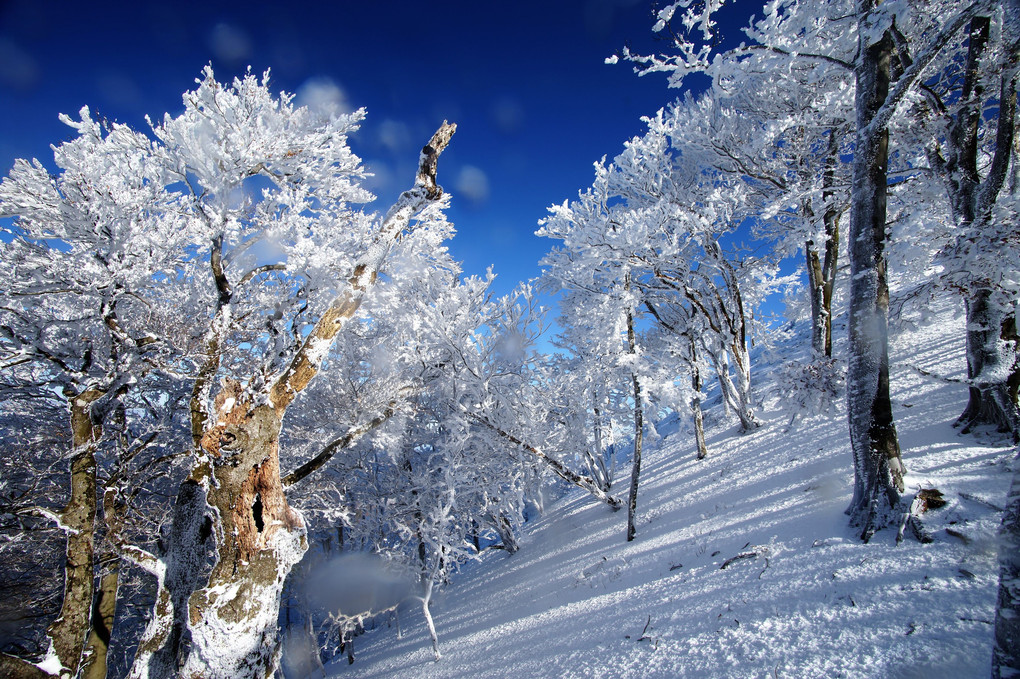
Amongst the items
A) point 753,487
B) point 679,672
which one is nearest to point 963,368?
point 753,487

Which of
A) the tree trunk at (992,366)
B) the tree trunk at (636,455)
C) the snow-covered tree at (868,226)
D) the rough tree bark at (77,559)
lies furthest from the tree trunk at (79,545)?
the tree trunk at (992,366)

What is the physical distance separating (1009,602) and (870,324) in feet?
9.99

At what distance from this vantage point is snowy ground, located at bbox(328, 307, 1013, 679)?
2.88m

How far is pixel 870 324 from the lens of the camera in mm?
4305

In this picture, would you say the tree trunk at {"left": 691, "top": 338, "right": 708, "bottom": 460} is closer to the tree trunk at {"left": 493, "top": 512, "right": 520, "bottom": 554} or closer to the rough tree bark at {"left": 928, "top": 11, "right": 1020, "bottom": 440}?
the rough tree bark at {"left": 928, "top": 11, "right": 1020, "bottom": 440}

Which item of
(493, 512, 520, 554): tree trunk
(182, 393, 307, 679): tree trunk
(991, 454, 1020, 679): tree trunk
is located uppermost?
(182, 393, 307, 679): tree trunk

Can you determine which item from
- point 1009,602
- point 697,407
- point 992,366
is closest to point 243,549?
point 1009,602

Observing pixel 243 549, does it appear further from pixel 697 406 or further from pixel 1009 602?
pixel 697 406

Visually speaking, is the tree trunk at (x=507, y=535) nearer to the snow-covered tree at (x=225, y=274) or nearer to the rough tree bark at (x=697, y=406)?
A: the rough tree bark at (x=697, y=406)

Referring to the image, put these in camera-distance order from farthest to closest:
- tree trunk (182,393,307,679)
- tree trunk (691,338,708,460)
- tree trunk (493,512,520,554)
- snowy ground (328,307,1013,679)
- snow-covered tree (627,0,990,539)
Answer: tree trunk (493,512,520,554) < tree trunk (691,338,708,460) < snow-covered tree (627,0,990,539) < snowy ground (328,307,1013,679) < tree trunk (182,393,307,679)

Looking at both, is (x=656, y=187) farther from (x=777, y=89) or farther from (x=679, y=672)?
(x=679, y=672)

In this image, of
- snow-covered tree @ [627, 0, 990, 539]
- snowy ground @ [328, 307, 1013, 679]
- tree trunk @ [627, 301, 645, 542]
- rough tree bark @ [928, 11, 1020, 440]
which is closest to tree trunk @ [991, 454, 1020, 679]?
snowy ground @ [328, 307, 1013, 679]

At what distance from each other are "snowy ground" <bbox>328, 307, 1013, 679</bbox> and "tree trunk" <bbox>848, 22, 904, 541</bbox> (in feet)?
0.91

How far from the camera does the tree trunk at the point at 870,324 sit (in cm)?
407
